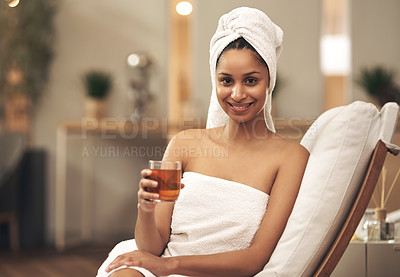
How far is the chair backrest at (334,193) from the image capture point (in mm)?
1132

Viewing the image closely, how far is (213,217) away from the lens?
4.22 feet

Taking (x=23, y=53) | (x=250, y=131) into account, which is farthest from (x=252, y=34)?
(x=23, y=53)

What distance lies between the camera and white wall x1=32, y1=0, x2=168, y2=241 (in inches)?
167

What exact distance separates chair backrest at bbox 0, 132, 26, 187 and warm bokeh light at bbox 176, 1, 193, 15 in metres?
1.71

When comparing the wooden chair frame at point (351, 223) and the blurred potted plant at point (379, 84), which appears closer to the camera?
the wooden chair frame at point (351, 223)

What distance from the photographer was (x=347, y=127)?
48.1 inches

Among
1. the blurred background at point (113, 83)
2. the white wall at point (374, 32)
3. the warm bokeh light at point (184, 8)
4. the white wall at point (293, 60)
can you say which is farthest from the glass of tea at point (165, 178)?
the warm bokeh light at point (184, 8)

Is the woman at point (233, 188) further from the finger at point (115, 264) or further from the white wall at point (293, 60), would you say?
the white wall at point (293, 60)

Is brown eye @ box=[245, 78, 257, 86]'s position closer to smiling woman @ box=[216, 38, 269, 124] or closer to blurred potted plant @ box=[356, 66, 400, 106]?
smiling woman @ box=[216, 38, 269, 124]

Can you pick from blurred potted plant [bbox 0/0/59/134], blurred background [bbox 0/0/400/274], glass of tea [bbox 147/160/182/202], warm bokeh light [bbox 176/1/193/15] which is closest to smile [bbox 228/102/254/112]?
glass of tea [bbox 147/160/182/202]

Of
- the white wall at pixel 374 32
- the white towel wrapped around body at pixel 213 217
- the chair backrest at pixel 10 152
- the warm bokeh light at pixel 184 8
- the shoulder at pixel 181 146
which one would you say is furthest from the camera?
the warm bokeh light at pixel 184 8

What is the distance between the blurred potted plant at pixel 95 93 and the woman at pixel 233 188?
2.70m

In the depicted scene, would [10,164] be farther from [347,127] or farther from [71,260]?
[347,127]

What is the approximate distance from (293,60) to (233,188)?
2.90m
